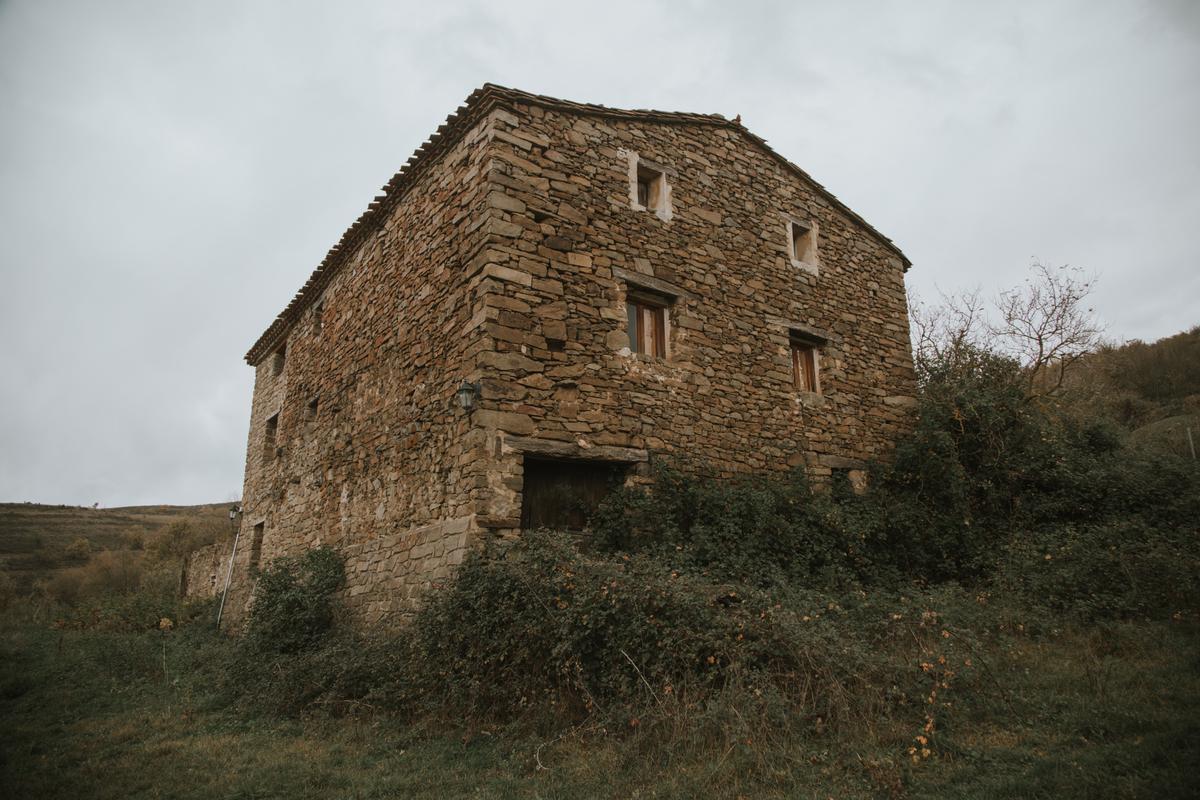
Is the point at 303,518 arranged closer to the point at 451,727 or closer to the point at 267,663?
the point at 267,663

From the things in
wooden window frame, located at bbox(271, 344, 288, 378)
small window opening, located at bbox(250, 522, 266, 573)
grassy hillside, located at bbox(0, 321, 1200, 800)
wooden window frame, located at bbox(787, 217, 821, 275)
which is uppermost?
wooden window frame, located at bbox(787, 217, 821, 275)

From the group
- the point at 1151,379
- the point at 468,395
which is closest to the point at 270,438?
the point at 468,395

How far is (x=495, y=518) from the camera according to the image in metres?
6.77

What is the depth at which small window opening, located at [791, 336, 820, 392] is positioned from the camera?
33.3 ft

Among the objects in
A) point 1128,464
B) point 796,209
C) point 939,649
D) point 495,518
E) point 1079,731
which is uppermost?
point 796,209

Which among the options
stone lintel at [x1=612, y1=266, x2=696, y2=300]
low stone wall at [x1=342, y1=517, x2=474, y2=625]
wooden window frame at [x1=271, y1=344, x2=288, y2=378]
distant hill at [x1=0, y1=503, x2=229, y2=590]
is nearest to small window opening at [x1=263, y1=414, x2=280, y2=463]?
wooden window frame at [x1=271, y1=344, x2=288, y2=378]

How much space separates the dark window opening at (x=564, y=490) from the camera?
741 centimetres

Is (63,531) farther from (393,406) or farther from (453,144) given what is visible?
(453,144)

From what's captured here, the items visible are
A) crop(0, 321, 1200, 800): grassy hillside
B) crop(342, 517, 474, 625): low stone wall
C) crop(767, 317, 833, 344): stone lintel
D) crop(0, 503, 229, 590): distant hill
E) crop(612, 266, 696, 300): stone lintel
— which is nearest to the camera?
crop(0, 321, 1200, 800): grassy hillside

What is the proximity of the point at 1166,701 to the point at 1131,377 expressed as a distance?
23751 mm

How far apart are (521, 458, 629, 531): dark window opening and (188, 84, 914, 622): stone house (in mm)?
26

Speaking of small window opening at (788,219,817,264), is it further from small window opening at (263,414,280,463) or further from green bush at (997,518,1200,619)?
small window opening at (263,414,280,463)

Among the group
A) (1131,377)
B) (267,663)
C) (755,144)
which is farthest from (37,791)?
(1131,377)

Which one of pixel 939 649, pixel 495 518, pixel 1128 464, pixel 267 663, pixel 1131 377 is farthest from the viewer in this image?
pixel 1131 377
